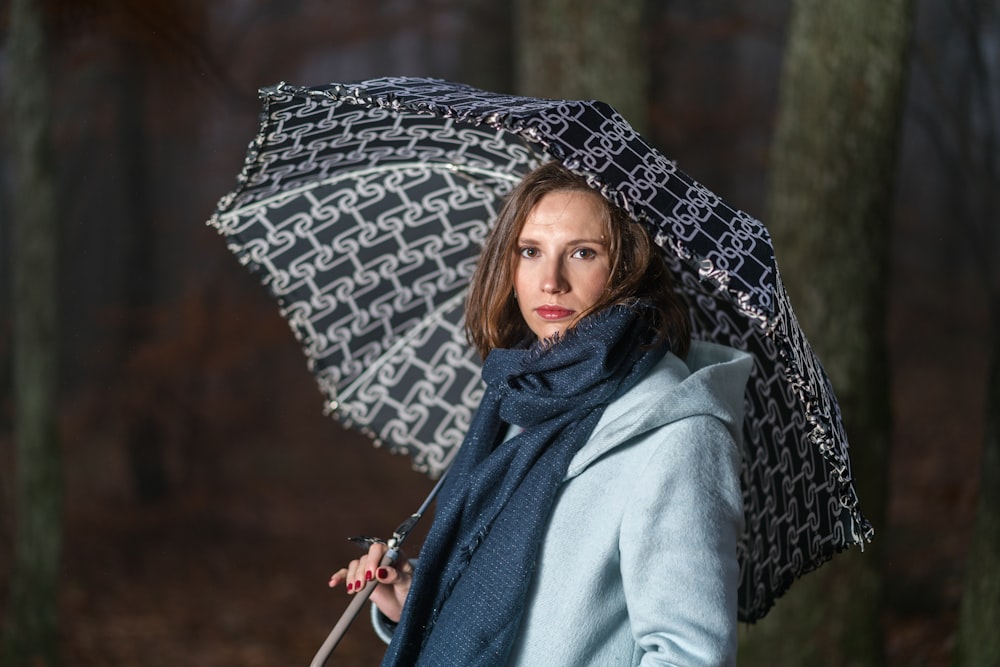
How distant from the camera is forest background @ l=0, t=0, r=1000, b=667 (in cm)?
743

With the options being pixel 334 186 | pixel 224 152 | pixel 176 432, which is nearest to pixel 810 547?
pixel 334 186

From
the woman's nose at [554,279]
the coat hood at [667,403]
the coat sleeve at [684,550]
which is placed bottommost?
the coat sleeve at [684,550]

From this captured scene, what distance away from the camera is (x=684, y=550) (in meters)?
1.79

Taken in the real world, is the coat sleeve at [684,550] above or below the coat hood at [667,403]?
below

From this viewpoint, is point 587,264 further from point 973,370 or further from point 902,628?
point 973,370

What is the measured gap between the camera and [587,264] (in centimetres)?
212

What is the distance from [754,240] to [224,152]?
1065cm

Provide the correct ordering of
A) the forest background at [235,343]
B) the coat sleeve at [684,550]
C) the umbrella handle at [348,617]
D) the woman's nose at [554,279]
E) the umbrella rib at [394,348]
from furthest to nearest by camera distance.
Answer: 1. the forest background at [235,343]
2. the umbrella rib at [394,348]
3. the umbrella handle at [348,617]
4. the woman's nose at [554,279]
5. the coat sleeve at [684,550]

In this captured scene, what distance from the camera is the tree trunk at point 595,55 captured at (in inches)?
187

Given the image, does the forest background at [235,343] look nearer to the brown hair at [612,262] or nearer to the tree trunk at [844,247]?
the tree trunk at [844,247]

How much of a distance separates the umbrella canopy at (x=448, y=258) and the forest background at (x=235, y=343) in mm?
3392

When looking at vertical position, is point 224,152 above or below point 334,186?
above

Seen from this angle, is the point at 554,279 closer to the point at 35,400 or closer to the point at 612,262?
the point at 612,262

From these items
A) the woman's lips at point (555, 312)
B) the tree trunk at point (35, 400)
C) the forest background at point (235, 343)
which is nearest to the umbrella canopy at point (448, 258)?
the woman's lips at point (555, 312)
